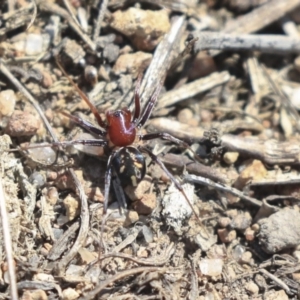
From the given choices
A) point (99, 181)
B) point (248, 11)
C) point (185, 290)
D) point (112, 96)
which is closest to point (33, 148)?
point (99, 181)

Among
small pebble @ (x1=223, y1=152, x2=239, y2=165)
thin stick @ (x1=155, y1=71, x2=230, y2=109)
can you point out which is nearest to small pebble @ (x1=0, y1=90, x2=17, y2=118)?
thin stick @ (x1=155, y1=71, x2=230, y2=109)

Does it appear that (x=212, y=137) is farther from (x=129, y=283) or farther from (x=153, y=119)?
(x=129, y=283)

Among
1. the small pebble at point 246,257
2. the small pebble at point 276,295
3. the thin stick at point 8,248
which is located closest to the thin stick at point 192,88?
the small pebble at point 246,257

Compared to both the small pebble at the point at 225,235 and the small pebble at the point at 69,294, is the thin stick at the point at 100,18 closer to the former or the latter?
the small pebble at the point at 225,235

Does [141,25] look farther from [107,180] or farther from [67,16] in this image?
[107,180]

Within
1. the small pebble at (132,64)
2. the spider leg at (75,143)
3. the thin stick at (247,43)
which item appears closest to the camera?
the spider leg at (75,143)

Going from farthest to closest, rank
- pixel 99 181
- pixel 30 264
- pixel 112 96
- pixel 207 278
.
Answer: pixel 112 96 → pixel 99 181 → pixel 207 278 → pixel 30 264
